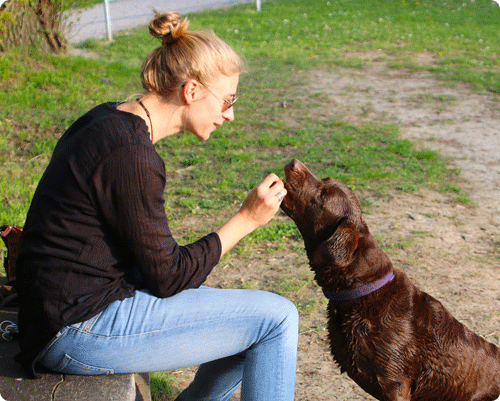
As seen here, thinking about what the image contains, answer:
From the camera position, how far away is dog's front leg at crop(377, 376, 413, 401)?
2695 mm

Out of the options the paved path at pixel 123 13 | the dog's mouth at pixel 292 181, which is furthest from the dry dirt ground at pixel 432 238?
the paved path at pixel 123 13

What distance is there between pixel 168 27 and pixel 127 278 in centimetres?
114

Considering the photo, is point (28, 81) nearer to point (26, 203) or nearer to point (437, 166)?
point (26, 203)

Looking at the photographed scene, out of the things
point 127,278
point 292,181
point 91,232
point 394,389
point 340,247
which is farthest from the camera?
point 292,181

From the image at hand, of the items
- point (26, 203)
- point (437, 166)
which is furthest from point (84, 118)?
point (437, 166)

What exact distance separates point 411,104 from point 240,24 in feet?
24.4

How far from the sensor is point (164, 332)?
2.20m

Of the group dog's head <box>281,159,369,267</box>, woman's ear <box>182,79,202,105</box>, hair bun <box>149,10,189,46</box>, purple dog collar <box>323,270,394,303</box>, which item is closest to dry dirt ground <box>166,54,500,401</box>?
purple dog collar <box>323,270,394,303</box>

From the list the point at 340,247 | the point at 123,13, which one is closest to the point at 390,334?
the point at 340,247

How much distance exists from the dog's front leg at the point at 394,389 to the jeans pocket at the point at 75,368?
1.34m

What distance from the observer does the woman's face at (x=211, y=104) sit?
253cm

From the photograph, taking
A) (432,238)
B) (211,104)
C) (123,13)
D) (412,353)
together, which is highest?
(211,104)

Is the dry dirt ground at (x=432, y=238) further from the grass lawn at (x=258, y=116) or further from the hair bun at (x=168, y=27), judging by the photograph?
the hair bun at (x=168, y=27)

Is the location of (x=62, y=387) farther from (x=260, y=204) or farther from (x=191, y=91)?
(x=191, y=91)
